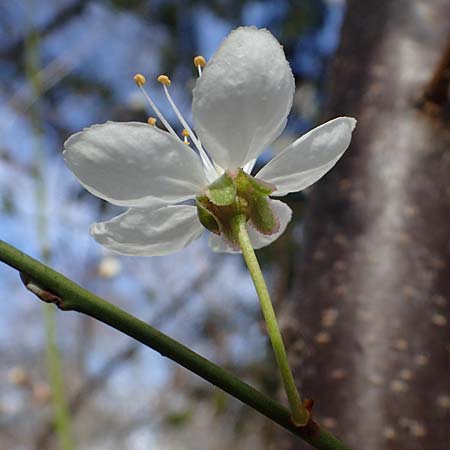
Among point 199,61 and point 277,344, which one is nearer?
point 277,344

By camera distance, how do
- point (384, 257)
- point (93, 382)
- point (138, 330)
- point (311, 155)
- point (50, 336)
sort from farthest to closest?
point (93, 382) → point (384, 257) → point (50, 336) → point (311, 155) → point (138, 330)

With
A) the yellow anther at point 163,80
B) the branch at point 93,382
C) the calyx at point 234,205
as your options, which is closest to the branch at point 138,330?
the calyx at point 234,205

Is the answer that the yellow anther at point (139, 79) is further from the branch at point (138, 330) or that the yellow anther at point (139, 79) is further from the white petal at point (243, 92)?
the branch at point (138, 330)

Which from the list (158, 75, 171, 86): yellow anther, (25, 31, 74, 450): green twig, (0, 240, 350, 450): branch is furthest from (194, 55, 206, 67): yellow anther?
(25, 31, 74, 450): green twig

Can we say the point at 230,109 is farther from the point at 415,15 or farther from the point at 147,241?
the point at 415,15

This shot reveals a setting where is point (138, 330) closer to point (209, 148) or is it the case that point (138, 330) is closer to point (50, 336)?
point (209, 148)

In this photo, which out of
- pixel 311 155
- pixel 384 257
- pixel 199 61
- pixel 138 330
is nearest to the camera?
pixel 138 330

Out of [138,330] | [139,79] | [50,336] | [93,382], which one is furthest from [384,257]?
[93,382]
